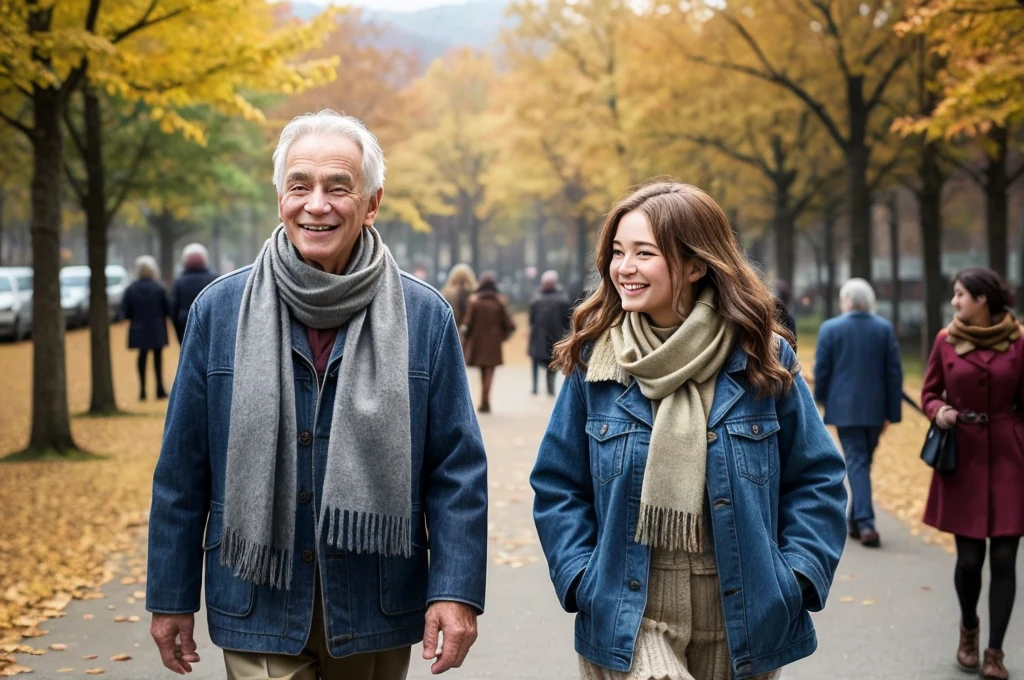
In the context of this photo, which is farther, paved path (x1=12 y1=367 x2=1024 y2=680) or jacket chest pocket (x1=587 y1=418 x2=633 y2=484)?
paved path (x1=12 y1=367 x2=1024 y2=680)

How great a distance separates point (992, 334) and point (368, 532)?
4.17 meters

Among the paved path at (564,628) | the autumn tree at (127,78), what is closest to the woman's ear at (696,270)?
the paved path at (564,628)

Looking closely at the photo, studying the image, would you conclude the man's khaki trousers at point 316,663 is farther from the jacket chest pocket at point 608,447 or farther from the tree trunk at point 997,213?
the tree trunk at point 997,213

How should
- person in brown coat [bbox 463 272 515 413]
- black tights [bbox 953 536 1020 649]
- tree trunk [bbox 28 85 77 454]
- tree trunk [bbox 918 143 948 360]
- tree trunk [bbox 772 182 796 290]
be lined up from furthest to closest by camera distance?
tree trunk [bbox 772 182 796 290]
tree trunk [bbox 918 143 948 360]
person in brown coat [bbox 463 272 515 413]
tree trunk [bbox 28 85 77 454]
black tights [bbox 953 536 1020 649]

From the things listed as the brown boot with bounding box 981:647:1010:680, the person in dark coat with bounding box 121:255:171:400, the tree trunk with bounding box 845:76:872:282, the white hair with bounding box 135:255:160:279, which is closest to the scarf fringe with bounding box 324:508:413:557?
the brown boot with bounding box 981:647:1010:680

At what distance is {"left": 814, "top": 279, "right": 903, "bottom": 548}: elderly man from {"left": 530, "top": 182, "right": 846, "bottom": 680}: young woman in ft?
19.2

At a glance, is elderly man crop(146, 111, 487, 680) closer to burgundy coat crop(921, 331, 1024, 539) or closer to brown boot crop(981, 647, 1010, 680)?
brown boot crop(981, 647, 1010, 680)

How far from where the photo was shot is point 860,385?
361 inches

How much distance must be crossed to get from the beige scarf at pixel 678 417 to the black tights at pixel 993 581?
3414 mm

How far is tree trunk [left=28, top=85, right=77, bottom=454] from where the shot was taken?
40.7ft

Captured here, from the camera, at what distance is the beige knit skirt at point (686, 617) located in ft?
10.7

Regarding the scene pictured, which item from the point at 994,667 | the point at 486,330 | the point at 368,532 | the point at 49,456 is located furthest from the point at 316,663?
the point at 486,330

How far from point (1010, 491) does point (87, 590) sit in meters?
5.09

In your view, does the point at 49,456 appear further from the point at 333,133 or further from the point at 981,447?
the point at 333,133
